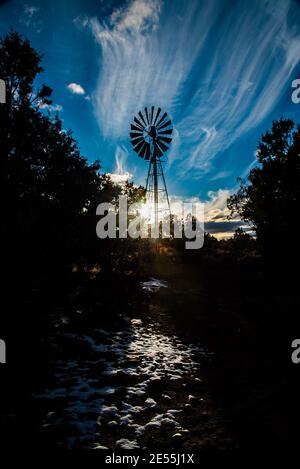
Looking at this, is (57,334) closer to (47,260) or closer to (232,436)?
(47,260)

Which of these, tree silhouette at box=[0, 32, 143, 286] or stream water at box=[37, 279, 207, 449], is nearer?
stream water at box=[37, 279, 207, 449]

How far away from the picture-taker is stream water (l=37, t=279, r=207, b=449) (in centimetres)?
454

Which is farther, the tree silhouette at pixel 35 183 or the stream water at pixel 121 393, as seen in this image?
the tree silhouette at pixel 35 183

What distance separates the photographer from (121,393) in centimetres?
592

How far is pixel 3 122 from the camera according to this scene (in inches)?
504

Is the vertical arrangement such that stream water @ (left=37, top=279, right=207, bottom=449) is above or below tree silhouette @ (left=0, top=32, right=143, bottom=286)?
below

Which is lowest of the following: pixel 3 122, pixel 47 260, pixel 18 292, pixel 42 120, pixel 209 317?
pixel 209 317

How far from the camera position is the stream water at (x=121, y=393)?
14.9 feet

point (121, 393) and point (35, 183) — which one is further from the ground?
point (35, 183)

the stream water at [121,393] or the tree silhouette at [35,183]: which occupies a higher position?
the tree silhouette at [35,183]

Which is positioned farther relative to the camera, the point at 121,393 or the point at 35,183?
the point at 35,183

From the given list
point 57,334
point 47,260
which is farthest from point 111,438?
point 47,260
